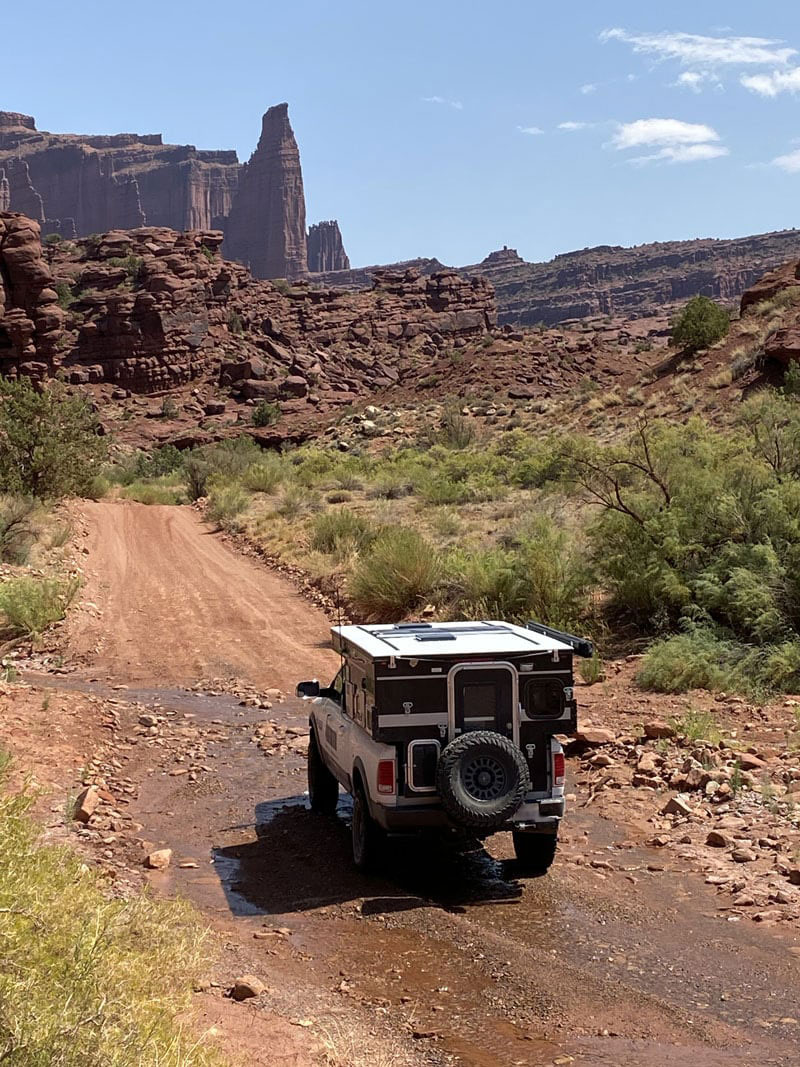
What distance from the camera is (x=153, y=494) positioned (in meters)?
42.1

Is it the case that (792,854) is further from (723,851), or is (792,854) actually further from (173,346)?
(173,346)

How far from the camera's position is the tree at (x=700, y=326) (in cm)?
4347

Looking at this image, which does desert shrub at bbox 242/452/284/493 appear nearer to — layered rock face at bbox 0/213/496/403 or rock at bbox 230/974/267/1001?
layered rock face at bbox 0/213/496/403

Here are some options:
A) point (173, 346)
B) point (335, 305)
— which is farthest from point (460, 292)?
point (173, 346)

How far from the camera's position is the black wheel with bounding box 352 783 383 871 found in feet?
25.7

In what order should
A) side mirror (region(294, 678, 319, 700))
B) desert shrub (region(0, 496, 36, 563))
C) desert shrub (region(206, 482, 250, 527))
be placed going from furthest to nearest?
1. desert shrub (region(206, 482, 250, 527))
2. desert shrub (region(0, 496, 36, 563))
3. side mirror (region(294, 678, 319, 700))

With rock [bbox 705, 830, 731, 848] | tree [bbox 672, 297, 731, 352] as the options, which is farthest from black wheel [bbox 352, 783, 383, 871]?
tree [bbox 672, 297, 731, 352]

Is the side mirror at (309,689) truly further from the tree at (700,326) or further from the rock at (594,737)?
the tree at (700,326)

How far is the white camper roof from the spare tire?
604 millimetres

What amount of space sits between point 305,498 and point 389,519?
606cm

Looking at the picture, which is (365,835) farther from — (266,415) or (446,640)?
(266,415)

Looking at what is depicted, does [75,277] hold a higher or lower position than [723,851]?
higher

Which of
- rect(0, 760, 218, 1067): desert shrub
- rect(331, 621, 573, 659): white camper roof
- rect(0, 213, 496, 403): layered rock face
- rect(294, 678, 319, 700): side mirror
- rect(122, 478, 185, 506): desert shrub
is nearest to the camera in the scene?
rect(0, 760, 218, 1067): desert shrub

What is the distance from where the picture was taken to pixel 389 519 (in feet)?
91.3
